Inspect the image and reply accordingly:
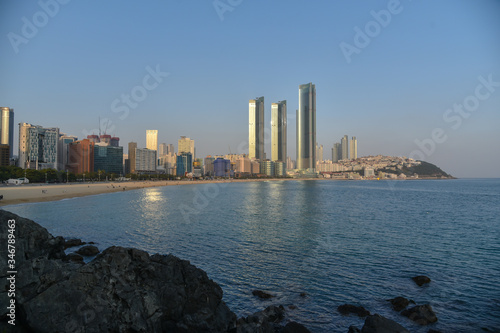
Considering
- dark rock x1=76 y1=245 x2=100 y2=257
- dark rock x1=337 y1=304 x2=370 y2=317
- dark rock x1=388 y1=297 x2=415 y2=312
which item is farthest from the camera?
dark rock x1=76 y1=245 x2=100 y2=257

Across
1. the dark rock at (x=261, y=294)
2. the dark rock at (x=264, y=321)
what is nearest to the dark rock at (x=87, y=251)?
the dark rock at (x=261, y=294)

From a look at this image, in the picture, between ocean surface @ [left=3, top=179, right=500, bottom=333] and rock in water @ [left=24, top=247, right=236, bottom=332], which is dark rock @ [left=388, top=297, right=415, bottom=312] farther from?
rock in water @ [left=24, top=247, right=236, bottom=332]

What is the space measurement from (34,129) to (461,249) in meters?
228

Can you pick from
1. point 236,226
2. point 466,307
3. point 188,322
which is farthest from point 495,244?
point 188,322

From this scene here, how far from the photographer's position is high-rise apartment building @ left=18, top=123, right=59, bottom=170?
7028 inches

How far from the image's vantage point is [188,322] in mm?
10664

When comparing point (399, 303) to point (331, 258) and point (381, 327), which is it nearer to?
point (381, 327)

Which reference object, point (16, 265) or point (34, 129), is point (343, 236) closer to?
point (16, 265)

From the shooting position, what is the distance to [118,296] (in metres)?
10.5

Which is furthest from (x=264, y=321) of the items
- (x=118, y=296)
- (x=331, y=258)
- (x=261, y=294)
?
(x=331, y=258)

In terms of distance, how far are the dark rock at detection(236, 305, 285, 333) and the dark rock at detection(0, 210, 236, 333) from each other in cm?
75

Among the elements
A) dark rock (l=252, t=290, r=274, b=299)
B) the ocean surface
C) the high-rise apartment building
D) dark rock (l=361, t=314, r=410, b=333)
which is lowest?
the ocean surface

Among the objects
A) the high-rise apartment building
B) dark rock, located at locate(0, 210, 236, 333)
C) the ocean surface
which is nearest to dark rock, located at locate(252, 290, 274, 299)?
the ocean surface

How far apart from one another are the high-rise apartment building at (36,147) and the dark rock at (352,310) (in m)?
213
